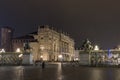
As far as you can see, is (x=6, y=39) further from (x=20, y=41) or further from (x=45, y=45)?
(x=45, y=45)

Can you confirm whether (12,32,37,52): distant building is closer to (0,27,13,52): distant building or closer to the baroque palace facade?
the baroque palace facade

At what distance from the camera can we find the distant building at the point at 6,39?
135125 millimetres

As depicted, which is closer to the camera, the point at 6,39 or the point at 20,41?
the point at 20,41

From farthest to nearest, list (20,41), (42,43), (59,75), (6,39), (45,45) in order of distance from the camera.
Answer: (6,39), (20,41), (42,43), (45,45), (59,75)

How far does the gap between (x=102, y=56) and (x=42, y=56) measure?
76387mm

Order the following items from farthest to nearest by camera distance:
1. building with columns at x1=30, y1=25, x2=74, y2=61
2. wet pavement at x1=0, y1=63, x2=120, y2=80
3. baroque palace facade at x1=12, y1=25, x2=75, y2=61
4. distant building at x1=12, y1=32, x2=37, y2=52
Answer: distant building at x1=12, y1=32, x2=37, y2=52 < baroque palace facade at x1=12, y1=25, x2=75, y2=61 < building with columns at x1=30, y1=25, x2=74, y2=61 < wet pavement at x1=0, y1=63, x2=120, y2=80

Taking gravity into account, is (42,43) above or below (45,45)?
above

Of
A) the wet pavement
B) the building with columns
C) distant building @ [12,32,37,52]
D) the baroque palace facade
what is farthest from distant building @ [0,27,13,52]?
the wet pavement

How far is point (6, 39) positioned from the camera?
452 feet

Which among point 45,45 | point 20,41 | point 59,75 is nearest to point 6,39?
point 20,41

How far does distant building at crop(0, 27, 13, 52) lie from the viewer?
135125mm

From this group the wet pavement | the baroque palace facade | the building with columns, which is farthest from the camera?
the baroque palace facade

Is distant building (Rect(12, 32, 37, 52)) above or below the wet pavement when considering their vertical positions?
above

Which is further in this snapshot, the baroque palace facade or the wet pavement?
the baroque palace facade
